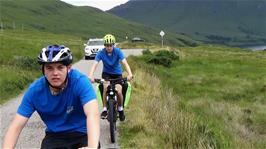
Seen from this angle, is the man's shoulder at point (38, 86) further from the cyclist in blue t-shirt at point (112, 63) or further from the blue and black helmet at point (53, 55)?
the cyclist in blue t-shirt at point (112, 63)

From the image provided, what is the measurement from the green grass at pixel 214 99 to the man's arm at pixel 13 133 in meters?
4.49

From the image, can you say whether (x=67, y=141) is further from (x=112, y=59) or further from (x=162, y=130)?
(x=112, y=59)

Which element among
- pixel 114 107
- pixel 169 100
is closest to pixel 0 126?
pixel 114 107

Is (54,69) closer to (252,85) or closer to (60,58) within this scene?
(60,58)

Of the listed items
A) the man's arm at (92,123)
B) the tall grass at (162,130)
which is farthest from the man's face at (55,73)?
the tall grass at (162,130)

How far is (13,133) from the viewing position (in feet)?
15.5

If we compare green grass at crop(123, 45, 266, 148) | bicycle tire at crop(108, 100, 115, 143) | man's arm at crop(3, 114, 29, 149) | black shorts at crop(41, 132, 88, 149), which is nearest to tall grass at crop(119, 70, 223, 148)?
green grass at crop(123, 45, 266, 148)

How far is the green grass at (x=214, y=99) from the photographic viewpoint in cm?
1059

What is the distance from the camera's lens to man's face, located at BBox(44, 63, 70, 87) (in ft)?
15.4

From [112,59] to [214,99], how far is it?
15.2 metres

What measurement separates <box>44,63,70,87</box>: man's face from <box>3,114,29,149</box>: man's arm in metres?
0.46

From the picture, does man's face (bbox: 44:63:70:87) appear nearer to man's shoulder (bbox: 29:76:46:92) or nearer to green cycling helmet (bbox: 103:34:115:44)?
man's shoulder (bbox: 29:76:46:92)

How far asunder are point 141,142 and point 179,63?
32.3 m

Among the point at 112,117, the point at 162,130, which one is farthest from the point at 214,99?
the point at 112,117
